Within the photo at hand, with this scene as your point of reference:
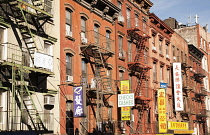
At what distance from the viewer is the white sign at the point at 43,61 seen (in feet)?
69.6

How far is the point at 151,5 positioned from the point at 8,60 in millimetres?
25093

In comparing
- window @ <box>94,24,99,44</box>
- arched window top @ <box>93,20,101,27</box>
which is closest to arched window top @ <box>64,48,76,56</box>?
window @ <box>94,24,99,44</box>

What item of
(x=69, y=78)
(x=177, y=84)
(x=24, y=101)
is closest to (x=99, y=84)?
(x=69, y=78)

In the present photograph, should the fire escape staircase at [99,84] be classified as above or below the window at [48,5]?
below

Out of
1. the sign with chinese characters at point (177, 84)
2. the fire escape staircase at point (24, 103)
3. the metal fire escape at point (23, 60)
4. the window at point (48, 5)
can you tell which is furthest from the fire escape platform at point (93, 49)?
the sign with chinese characters at point (177, 84)

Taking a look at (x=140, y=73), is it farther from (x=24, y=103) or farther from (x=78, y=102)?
(x=24, y=103)

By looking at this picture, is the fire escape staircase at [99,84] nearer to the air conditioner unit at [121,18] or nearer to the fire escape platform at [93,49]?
the fire escape platform at [93,49]

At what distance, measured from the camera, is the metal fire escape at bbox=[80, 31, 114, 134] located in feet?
91.3

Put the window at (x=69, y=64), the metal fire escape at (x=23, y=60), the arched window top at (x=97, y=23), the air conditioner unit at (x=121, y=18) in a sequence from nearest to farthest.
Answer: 1. the metal fire escape at (x=23, y=60)
2. the window at (x=69, y=64)
3. the arched window top at (x=97, y=23)
4. the air conditioner unit at (x=121, y=18)

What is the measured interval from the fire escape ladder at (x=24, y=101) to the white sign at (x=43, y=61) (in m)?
0.97

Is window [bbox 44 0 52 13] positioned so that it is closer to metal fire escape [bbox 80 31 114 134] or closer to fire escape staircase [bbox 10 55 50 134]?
metal fire escape [bbox 80 31 114 134]


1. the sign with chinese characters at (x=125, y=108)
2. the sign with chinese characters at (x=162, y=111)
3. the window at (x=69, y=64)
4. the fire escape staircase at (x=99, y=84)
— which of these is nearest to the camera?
the window at (x=69, y=64)

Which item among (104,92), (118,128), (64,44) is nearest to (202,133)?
(118,128)

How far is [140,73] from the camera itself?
3750 cm
